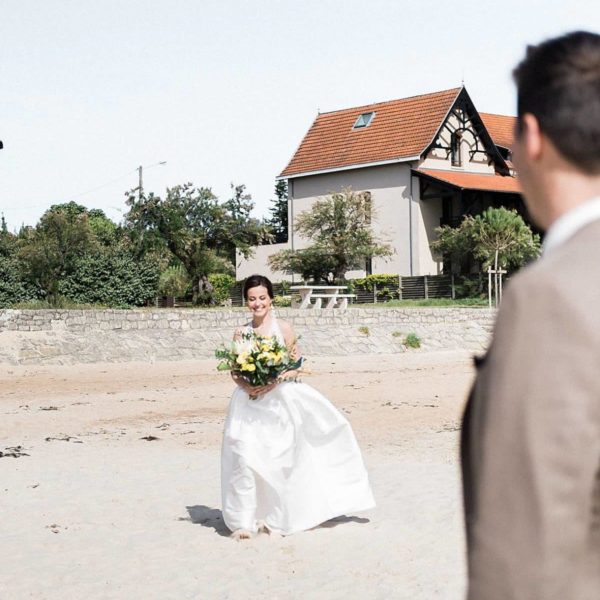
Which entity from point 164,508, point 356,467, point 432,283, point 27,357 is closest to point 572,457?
point 356,467

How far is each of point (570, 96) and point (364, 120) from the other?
55012mm

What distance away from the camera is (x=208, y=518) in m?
9.00

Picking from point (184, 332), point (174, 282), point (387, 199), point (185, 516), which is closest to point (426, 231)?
point (387, 199)

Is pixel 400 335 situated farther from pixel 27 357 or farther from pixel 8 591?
pixel 8 591

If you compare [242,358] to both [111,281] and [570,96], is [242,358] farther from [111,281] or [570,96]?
[111,281]

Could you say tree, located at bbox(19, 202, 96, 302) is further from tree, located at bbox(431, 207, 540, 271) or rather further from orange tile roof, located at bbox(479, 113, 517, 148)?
orange tile roof, located at bbox(479, 113, 517, 148)

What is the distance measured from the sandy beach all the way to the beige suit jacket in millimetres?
5040

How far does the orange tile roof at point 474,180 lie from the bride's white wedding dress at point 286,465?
Result: 133 ft

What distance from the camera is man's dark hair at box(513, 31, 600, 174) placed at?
1.64 metres

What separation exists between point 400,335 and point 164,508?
23.8 m

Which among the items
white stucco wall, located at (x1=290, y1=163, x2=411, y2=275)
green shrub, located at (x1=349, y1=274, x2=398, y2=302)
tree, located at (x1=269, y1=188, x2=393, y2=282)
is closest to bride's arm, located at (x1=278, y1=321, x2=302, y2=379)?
tree, located at (x1=269, y1=188, x2=393, y2=282)

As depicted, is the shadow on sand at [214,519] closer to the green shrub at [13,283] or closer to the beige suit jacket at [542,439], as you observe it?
the beige suit jacket at [542,439]

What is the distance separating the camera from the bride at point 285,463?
8.10 m

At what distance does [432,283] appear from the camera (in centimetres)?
4678
